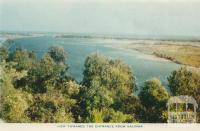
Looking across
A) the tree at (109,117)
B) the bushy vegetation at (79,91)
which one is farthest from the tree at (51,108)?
the tree at (109,117)

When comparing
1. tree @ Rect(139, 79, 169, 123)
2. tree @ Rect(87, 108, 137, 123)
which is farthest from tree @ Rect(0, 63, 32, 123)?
tree @ Rect(139, 79, 169, 123)

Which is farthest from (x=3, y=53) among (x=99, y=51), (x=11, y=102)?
(x=99, y=51)

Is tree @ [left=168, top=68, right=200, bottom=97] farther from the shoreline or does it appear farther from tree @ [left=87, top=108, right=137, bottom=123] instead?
tree @ [left=87, top=108, right=137, bottom=123]

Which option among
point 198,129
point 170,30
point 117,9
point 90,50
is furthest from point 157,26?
point 198,129

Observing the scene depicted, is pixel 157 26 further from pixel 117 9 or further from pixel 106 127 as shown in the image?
pixel 106 127

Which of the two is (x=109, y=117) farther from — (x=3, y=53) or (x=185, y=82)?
(x=3, y=53)

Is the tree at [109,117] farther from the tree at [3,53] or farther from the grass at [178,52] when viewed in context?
the tree at [3,53]
